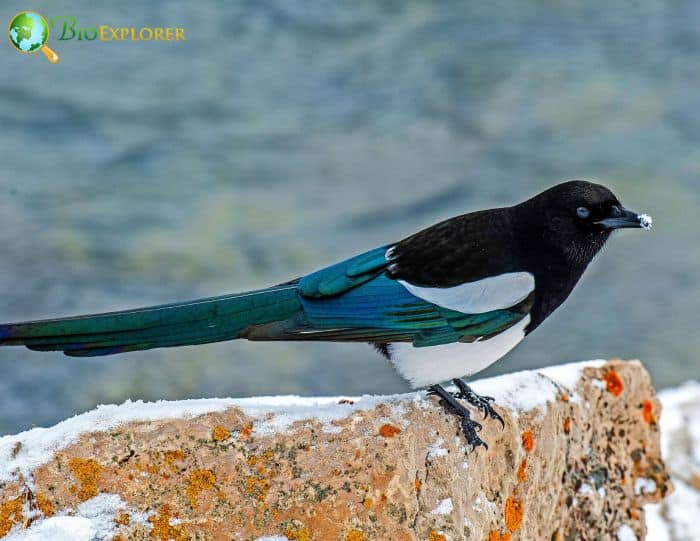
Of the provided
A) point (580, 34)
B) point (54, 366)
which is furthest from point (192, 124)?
point (580, 34)

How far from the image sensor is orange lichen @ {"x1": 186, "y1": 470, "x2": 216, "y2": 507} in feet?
9.55

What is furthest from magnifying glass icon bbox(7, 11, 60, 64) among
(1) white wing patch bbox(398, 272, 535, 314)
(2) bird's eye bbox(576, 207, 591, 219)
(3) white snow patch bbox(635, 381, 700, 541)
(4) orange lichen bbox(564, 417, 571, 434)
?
(4) orange lichen bbox(564, 417, 571, 434)

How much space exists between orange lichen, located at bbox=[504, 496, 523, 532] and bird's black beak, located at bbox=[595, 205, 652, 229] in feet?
3.19

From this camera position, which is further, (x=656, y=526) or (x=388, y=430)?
(x=656, y=526)

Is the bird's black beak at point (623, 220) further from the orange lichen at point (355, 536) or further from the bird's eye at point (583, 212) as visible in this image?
the orange lichen at point (355, 536)

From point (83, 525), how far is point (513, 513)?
1283 millimetres

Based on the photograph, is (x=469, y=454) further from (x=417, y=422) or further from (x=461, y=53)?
(x=461, y=53)

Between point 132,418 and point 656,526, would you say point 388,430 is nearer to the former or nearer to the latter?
point 132,418

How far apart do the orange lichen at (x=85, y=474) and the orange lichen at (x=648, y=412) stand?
2090mm

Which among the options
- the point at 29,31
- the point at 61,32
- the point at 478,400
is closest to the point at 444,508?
the point at 478,400

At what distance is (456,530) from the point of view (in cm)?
300

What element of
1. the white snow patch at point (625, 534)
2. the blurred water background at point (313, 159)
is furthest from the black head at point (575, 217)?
the blurred water background at point (313, 159)

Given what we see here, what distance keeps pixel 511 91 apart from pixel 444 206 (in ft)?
7.17

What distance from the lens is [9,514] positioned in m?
2.82
